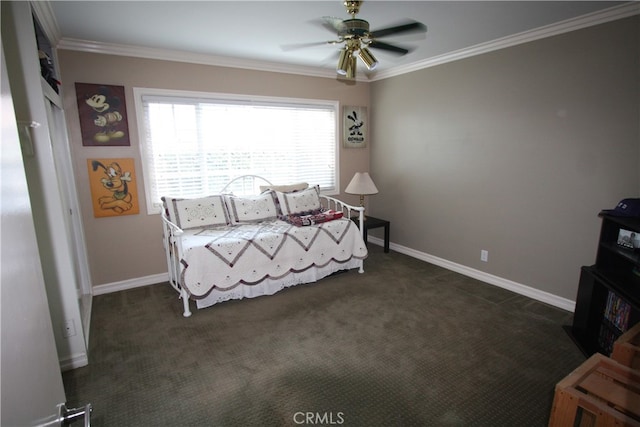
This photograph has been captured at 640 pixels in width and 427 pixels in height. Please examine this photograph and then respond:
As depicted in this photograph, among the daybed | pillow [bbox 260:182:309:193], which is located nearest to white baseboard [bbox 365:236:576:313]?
the daybed

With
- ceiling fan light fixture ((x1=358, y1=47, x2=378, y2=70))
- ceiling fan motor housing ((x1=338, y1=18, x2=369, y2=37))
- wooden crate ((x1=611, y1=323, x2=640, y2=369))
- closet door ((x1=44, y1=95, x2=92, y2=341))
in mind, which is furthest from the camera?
closet door ((x1=44, y1=95, x2=92, y2=341))

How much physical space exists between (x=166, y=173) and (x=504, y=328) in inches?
138

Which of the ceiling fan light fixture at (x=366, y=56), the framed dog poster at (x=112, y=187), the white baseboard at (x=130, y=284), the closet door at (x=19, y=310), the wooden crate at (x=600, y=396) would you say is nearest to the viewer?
the closet door at (x=19, y=310)

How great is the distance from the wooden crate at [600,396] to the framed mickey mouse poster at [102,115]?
12.5 feet

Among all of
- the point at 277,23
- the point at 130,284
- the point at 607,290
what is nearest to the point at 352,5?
the point at 277,23

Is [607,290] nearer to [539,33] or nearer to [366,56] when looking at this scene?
[539,33]

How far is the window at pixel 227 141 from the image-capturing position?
3443 millimetres

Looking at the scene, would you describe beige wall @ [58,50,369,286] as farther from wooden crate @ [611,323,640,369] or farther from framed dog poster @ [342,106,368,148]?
wooden crate @ [611,323,640,369]

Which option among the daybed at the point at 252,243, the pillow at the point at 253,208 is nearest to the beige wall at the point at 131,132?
the daybed at the point at 252,243

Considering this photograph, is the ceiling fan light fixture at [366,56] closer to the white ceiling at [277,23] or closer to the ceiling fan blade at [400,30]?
the ceiling fan blade at [400,30]

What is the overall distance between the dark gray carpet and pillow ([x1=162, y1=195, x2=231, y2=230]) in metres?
0.75

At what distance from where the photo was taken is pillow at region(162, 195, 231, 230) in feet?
10.7

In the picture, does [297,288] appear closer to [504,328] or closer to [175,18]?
[504,328]
